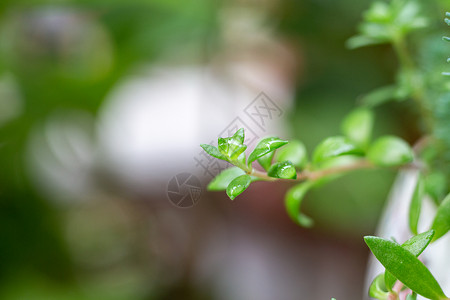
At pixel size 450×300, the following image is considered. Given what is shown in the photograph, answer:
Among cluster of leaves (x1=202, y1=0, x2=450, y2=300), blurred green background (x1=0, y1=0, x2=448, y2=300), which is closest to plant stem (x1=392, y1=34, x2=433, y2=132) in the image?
cluster of leaves (x1=202, y1=0, x2=450, y2=300)

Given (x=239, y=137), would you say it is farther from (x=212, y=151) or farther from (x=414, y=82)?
(x=414, y=82)

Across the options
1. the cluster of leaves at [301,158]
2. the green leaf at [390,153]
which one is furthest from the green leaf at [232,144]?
the green leaf at [390,153]

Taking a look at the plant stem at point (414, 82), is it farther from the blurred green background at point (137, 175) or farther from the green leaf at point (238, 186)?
the blurred green background at point (137, 175)

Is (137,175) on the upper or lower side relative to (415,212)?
lower

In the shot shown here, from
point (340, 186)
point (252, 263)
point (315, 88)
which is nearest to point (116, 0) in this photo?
point (315, 88)

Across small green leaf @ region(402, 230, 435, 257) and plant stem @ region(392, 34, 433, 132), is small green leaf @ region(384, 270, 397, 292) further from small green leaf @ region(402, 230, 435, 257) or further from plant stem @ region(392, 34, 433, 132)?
plant stem @ region(392, 34, 433, 132)

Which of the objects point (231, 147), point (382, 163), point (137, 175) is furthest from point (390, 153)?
point (137, 175)
